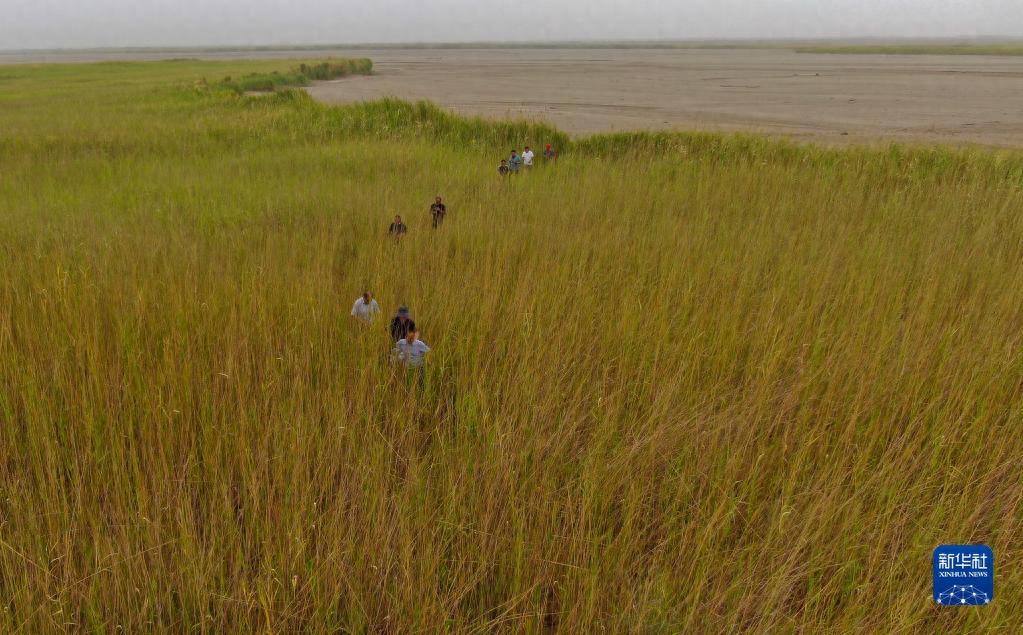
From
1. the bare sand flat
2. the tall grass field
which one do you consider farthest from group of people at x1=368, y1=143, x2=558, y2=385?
the bare sand flat

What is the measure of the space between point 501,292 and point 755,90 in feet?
114

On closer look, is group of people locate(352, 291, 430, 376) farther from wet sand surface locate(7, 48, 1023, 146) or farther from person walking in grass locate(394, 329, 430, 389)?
wet sand surface locate(7, 48, 1023, 146)

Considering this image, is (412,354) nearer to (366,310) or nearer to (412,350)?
(412,350)

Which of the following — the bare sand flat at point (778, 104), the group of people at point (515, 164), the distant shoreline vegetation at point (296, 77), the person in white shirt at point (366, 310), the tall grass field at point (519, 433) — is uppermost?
the distant shoreline vegetation at point (296, 77)

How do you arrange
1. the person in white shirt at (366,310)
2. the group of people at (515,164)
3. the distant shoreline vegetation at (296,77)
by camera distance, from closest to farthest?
the person in white shirt at (366,310) < the group of people at (515,164) < the distant shoreline vegetation at (296,77)

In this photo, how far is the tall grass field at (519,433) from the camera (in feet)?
6.05

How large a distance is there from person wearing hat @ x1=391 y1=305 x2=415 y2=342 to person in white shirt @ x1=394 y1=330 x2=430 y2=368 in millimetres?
125

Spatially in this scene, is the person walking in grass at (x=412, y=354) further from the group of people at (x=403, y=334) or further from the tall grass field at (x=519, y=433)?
the tall grass field at (x=519, y=433)

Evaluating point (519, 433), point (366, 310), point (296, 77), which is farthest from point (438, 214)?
point (296, 77)

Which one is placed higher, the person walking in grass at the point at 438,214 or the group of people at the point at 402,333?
the person walking in grass at the point at 438,214

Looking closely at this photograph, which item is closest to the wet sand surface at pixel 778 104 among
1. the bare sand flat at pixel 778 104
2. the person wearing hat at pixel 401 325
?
the bare sand flat at pixel 778 104

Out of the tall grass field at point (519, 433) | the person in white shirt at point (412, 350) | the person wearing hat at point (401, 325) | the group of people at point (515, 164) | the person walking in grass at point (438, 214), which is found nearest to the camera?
the tall grass field at point (519, 433)

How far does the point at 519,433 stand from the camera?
2.58m

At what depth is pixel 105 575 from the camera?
1790 mm
